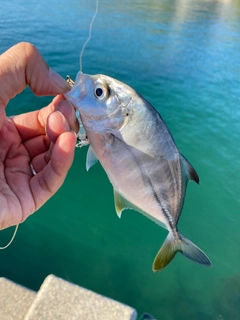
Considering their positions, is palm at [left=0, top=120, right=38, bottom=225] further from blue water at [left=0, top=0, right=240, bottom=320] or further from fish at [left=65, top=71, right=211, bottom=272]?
blue water at [left=0, top=0, right=240, bottom=320]

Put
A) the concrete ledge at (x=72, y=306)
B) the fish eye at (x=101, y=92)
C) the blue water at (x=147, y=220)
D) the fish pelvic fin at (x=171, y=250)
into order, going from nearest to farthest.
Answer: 1. the fish eye at (x=101, y=92)
2. the fish pelvic fin at (x=171, y=250)
3. the concrete ledge at (x=72, y=306)
4. the blue water at (x=147, y=220)

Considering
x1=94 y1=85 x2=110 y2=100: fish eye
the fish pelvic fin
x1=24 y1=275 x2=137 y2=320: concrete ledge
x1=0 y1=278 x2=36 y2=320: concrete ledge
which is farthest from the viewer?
x1=0 y1=278 x2=36 y2=320: concrete ledge

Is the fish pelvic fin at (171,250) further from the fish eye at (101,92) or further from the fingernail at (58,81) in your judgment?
the fingernail at (58,81)

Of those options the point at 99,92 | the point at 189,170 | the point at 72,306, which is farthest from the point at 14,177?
the point at 72,306

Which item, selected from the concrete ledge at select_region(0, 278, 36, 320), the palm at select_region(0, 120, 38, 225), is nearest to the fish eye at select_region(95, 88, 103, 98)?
the palm at select_region(0, 120, 38, 225)

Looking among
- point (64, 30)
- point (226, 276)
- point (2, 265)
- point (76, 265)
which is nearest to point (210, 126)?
point (226, 276)

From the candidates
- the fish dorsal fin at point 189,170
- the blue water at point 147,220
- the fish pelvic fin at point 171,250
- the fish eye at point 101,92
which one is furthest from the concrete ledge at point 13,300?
the fish eye at point 101,92

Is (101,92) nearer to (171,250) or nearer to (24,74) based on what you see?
(24,74)
